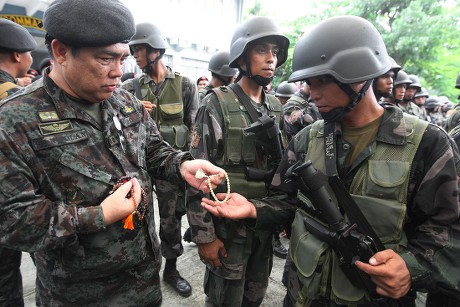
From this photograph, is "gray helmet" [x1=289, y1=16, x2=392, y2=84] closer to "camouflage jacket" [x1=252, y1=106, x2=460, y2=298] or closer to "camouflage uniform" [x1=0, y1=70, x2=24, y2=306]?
"camouflage jacket" [x1=252, y1=106, x2=460, y2=298]

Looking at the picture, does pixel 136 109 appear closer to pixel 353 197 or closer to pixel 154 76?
pixel 353 197

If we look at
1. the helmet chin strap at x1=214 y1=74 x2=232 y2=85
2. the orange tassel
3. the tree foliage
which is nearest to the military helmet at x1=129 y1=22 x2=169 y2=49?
the helmet chin strap at x1=214 y1=74 x2=232 y2=85

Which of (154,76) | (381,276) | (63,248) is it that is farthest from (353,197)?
(154,76)

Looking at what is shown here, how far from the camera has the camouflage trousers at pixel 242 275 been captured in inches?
85.2

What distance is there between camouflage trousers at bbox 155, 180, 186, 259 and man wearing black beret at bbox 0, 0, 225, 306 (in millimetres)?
1428

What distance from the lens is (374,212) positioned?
1.42m

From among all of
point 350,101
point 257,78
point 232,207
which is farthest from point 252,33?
point 232,207

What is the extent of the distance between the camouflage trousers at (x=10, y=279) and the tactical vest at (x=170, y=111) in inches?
70.7

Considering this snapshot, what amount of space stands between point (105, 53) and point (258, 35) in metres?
1.41

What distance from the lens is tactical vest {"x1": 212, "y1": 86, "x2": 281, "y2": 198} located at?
2.22 metres

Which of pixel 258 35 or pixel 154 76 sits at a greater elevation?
pixel 258 35

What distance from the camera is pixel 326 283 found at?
152cm

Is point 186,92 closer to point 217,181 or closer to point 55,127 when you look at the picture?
point 217,181

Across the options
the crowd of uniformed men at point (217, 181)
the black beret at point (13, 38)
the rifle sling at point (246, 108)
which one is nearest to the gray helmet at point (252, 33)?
the rifle sling at point (246, 108)
